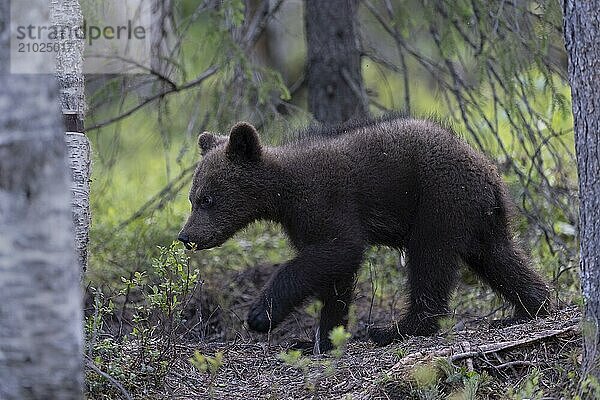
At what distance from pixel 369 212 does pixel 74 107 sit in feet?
7.07

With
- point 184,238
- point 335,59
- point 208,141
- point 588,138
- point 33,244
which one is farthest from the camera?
point 335,59

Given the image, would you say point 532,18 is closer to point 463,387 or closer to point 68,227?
point 463,387

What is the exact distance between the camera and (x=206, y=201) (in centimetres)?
620

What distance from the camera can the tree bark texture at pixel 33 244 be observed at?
293 centimetres

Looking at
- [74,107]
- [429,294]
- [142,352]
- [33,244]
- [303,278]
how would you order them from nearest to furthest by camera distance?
[33,244] → [142,352] → [74,107] → [303,278] → [429,294]

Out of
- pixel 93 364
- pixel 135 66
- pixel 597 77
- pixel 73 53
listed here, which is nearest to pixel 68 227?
pixel 93 364

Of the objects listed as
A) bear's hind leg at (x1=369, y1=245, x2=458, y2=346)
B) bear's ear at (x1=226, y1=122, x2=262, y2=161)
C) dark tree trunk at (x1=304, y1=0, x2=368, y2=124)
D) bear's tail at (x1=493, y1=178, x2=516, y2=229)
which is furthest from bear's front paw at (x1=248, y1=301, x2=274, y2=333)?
dark tree trunk at (x1=304, y1=0, x2=368, y2=124)

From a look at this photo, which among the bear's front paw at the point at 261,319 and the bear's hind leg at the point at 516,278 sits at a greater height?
the bear's hind leg at the point at 516,278

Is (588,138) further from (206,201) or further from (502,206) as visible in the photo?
(206,201)

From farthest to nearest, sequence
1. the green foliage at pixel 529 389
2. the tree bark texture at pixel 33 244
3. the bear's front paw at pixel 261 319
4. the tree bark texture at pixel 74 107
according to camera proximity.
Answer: the bear's front paw at pixel 261 319
the tree bark texture at pixel 74 107
the green foliage at pixel 529 389
the tree bark texture at pixel 33 244

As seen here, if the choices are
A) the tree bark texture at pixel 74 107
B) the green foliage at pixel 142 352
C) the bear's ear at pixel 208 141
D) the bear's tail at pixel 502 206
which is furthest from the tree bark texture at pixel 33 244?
the bear's tail at pixel 502 206

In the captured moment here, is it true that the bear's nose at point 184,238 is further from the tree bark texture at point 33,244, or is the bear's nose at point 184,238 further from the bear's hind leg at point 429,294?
the tree bark texture at point 33,244

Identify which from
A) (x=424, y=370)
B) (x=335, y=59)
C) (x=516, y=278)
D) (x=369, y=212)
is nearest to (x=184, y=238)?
(x=369, y=212)

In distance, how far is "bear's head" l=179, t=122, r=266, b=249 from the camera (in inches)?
242
